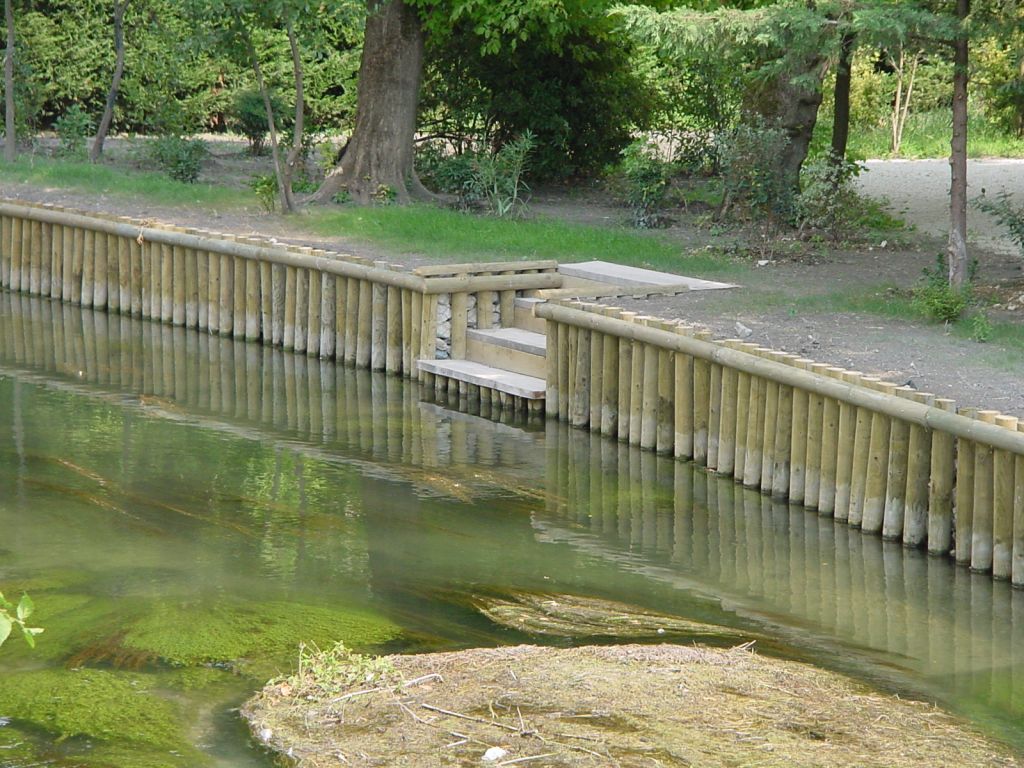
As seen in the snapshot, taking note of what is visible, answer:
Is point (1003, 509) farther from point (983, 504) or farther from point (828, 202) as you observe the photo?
point (828, 202)

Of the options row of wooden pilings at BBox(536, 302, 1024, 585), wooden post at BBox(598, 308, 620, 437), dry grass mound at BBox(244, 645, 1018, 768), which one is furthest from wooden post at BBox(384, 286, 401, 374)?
dry grass mound at BBox(244, 645, 1018, 768)

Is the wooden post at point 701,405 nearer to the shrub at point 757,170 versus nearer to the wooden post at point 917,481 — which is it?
the wooden post at point 917,481

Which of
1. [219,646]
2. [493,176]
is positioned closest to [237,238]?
[493,176]

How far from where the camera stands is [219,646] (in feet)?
24.9

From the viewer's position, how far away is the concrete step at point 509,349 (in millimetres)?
13602

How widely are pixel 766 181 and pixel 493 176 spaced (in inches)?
A: 159

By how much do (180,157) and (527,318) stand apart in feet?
29.5

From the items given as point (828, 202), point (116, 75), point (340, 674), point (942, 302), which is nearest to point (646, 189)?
point (828, 202)

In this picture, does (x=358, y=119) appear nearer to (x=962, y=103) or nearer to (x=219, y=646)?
(x=962, y=103)

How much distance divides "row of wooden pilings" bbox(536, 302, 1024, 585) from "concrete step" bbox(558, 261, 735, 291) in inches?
64.4

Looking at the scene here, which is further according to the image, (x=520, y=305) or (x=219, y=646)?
(x=520, y=305)

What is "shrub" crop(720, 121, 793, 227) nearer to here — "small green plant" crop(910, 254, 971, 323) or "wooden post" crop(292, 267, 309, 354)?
"small green plant" crop(910, 254, 971, 323)

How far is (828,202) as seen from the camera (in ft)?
55.0

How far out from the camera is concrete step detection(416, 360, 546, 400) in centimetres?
1316
